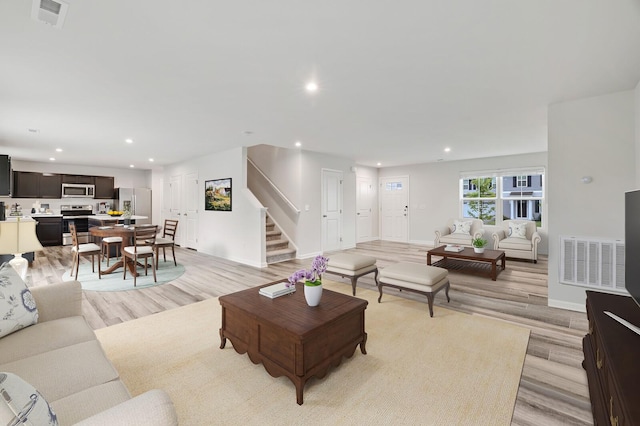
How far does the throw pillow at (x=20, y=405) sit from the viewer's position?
77 cm


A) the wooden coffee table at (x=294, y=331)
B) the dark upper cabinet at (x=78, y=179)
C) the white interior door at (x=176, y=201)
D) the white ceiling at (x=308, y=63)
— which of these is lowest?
the wooden coffee table at (x=294, y=331)

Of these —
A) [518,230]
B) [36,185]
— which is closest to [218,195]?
[36,185]

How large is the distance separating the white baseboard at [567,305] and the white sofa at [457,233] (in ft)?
10.2

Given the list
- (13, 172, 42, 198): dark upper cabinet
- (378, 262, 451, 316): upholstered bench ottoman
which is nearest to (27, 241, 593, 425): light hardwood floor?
(378, 262, 451, 316): upholstered bench ottoman

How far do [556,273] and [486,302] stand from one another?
2.83ft

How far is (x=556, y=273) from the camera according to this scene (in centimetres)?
352

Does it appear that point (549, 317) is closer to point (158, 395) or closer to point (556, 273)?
point (556, 273)

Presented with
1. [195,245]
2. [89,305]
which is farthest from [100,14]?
[195,245]

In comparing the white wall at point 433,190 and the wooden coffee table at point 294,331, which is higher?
the white wall at point 433,190

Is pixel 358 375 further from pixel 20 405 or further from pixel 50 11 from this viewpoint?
pixel 50 11

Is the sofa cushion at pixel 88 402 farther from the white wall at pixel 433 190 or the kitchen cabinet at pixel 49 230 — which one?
the kitchen cabinet at pixel 49 230

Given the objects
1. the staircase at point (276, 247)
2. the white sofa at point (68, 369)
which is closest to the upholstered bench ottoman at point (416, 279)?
the white sofa at point (68, 369)

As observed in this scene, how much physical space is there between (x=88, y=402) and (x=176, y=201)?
25.7 ft

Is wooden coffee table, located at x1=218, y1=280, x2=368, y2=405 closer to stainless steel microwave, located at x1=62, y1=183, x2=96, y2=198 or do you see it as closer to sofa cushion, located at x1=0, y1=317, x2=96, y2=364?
sofa cushion, located at x1=0, y1=317, x2=96, y2=364
